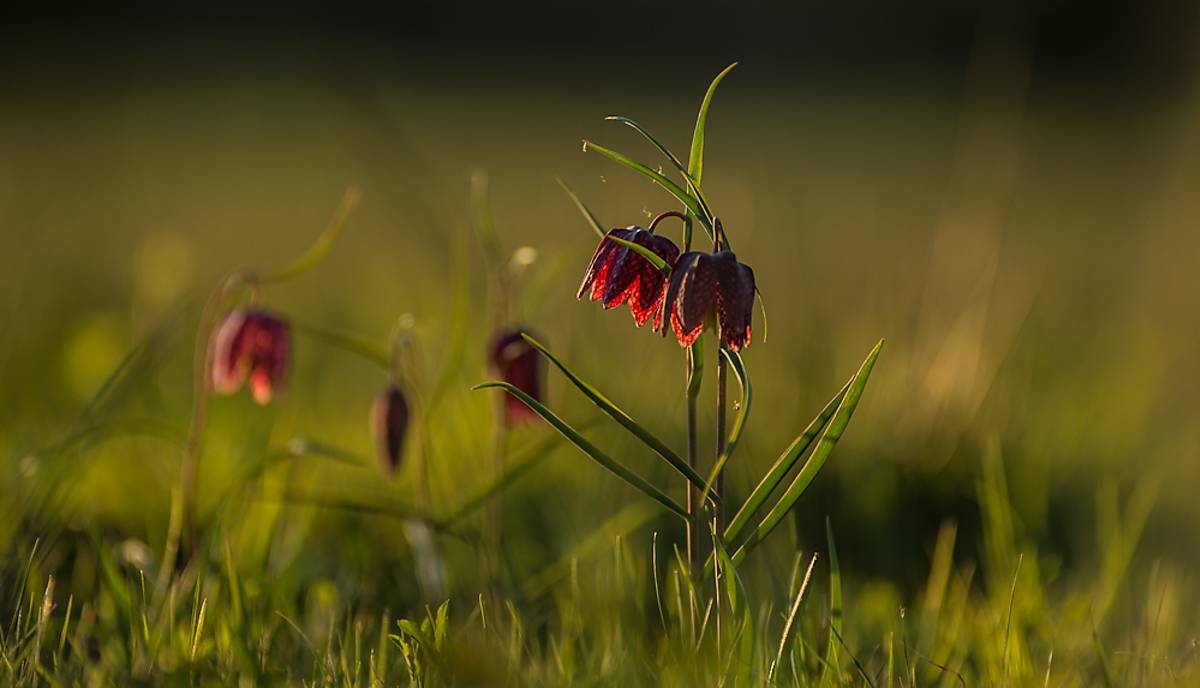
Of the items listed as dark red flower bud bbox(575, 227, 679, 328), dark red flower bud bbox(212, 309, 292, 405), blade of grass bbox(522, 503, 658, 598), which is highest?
dark red flower bud bbox(575, 227, 679, 328)

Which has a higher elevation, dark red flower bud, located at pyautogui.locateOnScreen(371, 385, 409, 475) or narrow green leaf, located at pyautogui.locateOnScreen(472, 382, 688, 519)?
narrow green leaf, located at pyautogui.locateOnScreen(472, 382, 688, 519)

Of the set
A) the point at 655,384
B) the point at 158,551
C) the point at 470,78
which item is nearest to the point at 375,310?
the point at 655,384

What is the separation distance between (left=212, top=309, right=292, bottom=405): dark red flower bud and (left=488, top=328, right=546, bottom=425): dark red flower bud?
0.26 meters

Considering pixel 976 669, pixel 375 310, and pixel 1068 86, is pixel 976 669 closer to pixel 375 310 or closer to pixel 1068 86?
pixel 375 310

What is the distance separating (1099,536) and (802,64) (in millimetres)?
8322

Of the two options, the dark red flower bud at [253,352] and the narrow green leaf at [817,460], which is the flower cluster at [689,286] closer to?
the narrow green leaf at [817,460]

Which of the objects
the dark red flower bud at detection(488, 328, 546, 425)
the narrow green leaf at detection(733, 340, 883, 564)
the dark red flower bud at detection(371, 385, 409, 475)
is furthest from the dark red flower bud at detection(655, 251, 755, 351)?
the dark red flower bud at detection(371, 385, 409, 475)

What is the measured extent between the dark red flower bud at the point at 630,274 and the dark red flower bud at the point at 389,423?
1.50 ft

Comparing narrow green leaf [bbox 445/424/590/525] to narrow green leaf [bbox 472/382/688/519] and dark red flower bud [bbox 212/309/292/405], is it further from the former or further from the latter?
narrow green leaf [bbox 472/382/688/519]

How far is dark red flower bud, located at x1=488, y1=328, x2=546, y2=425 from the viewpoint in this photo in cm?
157

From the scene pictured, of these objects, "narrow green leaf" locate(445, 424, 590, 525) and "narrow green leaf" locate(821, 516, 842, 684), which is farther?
Result: "narrow green leaf" locate(445, 424, 590, 525)

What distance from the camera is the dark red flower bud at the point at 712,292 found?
108 centimetres

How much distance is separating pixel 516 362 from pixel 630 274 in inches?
16.1

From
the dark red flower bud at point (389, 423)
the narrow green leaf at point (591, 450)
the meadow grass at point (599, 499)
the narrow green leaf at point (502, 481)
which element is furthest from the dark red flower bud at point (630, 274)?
the dark red flower bud at point (389, 423)
